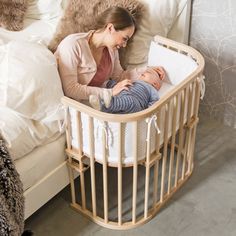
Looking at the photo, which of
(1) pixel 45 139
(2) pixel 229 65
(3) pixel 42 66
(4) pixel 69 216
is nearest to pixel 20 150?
(1) pixel 45 139

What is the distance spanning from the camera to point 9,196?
159 centimetres

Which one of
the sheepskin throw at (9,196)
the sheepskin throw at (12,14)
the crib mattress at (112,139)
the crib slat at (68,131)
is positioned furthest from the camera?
the sheepskin throw at (12,14)

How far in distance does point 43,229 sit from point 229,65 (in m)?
1.27

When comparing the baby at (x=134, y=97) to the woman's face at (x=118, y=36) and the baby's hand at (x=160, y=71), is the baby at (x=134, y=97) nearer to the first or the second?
the baby's hand at (x=160, y=71)

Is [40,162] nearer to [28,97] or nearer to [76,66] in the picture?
[28,97]

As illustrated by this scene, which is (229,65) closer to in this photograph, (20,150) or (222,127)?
(222,127)

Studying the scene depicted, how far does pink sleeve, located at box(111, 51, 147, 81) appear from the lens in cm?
212

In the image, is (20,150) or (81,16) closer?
(20,150)

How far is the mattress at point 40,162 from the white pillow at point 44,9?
0.90 m

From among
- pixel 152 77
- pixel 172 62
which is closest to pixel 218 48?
pixel 172 62

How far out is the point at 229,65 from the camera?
92.9 inches

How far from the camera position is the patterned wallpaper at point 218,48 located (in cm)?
226

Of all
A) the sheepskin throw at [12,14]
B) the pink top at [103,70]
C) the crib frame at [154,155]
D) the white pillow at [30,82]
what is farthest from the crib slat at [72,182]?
the sheepskin throw at [12,14]

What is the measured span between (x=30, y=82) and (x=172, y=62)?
70 cm
